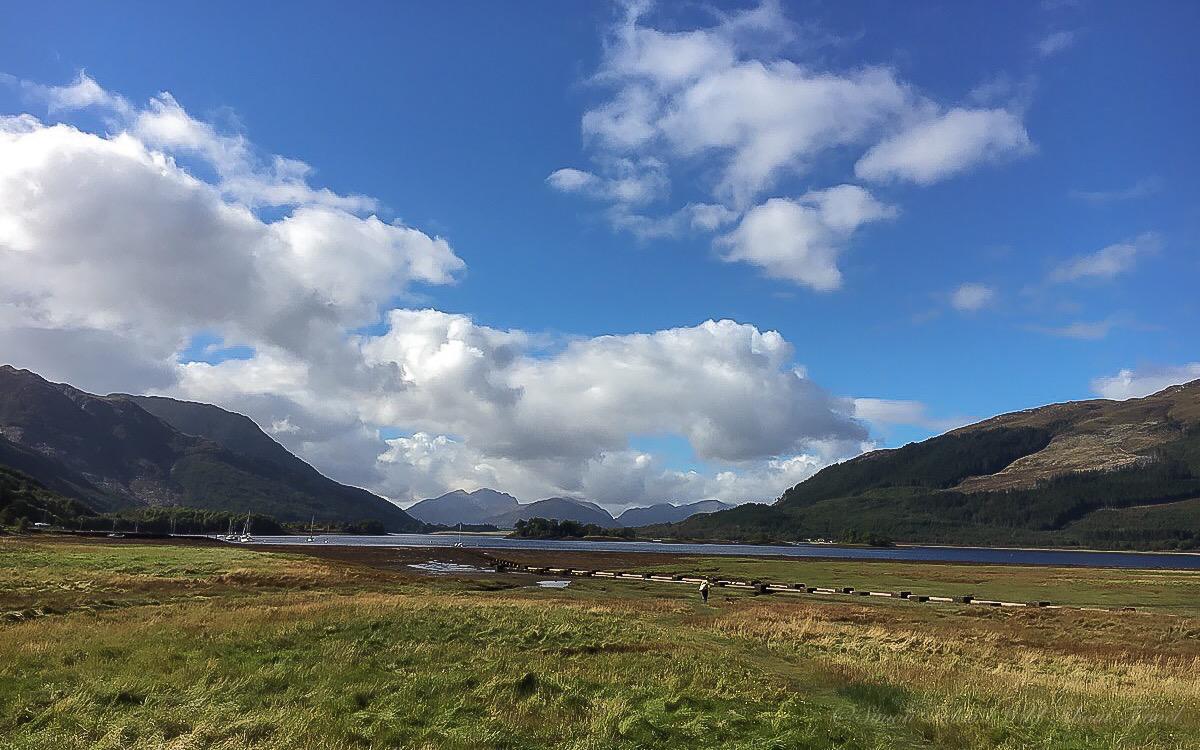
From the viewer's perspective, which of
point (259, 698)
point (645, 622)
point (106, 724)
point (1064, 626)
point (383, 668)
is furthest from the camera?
point (1064, 626)

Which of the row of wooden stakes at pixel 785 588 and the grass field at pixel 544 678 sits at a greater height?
the grass field at pixel 544 678

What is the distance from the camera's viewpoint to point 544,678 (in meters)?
20.5

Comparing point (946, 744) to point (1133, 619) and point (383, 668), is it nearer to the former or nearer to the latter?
point (383, 668)

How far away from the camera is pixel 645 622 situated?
38.5m

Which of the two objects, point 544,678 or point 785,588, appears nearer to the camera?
point 544,678

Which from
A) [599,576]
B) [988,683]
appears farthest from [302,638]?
[599,576]

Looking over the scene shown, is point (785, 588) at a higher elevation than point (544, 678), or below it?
below

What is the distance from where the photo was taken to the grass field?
50.2ft

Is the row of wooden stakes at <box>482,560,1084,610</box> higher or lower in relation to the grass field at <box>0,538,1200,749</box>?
lower

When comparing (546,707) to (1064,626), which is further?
(1064,626)

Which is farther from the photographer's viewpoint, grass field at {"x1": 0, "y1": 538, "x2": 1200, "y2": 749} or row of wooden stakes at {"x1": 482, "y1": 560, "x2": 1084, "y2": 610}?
row of wooden stakes at {"x1": 482, "y1": 560, "x2": 1084, "y2": 610}

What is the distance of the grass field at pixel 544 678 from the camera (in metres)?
15.3

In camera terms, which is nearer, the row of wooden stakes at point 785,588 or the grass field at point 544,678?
the grass field at point 544,678

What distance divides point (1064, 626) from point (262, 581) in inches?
2220
